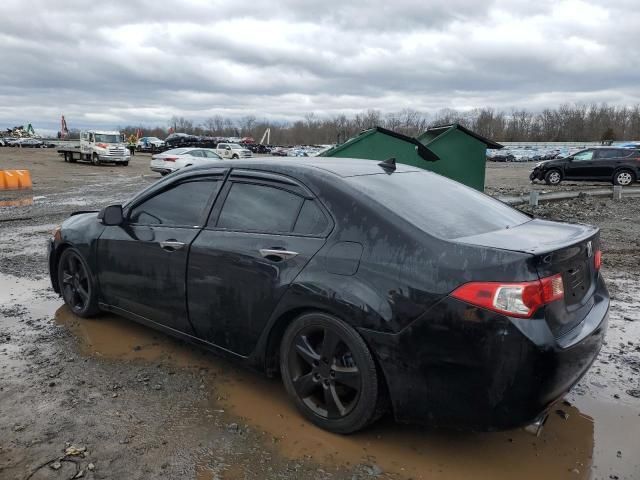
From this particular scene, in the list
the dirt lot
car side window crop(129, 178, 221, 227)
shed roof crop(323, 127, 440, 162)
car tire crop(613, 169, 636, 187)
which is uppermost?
shed roof crop(323, 127, 440, 162)

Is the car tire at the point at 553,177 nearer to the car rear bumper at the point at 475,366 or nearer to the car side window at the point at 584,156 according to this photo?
the car side window at the point at 584,156

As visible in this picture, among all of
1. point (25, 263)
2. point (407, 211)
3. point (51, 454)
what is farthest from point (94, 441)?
point (25, 263)

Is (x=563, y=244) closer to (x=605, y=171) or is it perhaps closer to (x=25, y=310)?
(x=25, y=310)

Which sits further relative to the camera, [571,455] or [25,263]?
[25,263]

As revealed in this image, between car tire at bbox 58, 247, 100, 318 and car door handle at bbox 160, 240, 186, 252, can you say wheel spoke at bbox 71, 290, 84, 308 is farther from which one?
car door handle at bbox 160, 240, 186, 252

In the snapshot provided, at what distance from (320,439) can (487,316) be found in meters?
1.21

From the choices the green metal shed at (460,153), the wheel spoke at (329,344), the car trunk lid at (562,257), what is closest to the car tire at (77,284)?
the wheel spoke at (329,344)

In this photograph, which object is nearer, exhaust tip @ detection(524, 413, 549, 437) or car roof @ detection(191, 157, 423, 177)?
exhaust tip @ detection(524, 413, 549, 437)

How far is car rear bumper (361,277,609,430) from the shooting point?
2.46 m

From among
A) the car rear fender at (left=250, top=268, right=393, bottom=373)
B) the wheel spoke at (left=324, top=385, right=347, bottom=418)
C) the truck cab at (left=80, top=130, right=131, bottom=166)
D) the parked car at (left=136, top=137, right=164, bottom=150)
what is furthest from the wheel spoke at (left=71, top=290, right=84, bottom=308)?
the parked car at (left=136, top=137, right=164, bottom=150)

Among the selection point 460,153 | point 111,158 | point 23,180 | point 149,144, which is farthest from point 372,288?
point 149,144

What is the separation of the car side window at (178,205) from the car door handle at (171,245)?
157 millimetres

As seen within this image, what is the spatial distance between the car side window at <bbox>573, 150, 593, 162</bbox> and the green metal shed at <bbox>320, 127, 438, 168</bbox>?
1556 cm

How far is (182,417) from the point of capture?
10.5 feet
